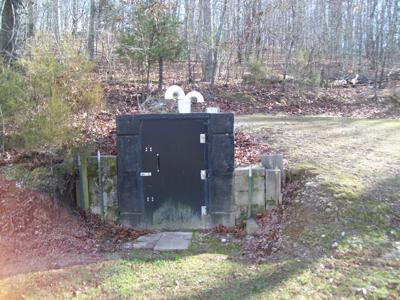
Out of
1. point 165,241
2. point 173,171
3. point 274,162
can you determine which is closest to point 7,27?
point 173,171

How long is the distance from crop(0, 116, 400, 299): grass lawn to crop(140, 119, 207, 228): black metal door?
1.99 feet

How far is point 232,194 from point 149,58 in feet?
25.3

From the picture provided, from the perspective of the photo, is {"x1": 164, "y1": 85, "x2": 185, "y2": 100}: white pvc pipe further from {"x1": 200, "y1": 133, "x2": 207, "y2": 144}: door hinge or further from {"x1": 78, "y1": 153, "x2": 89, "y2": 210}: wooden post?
{"x1": 78, "y1": 153, "x2": 89, "y2": 210}: wooden post

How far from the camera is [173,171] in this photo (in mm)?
7055

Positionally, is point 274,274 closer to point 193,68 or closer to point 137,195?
point 137,195

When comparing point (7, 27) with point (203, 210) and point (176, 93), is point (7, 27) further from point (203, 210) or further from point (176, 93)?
point (203, 210)

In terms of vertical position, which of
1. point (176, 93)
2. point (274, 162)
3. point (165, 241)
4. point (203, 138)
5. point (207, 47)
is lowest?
point (165, 241)

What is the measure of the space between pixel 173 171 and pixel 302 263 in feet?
9.23

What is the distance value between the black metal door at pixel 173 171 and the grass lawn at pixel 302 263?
61cm

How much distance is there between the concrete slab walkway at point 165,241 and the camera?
6.10 meters

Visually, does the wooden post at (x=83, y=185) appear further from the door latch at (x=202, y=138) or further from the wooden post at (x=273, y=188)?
the wooden post at (x=273, y=188)

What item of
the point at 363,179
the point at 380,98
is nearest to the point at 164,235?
the point at 363,179

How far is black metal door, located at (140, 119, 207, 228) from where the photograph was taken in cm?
703

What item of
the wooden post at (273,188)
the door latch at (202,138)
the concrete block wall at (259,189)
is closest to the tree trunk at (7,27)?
the door latch at (202,138)
